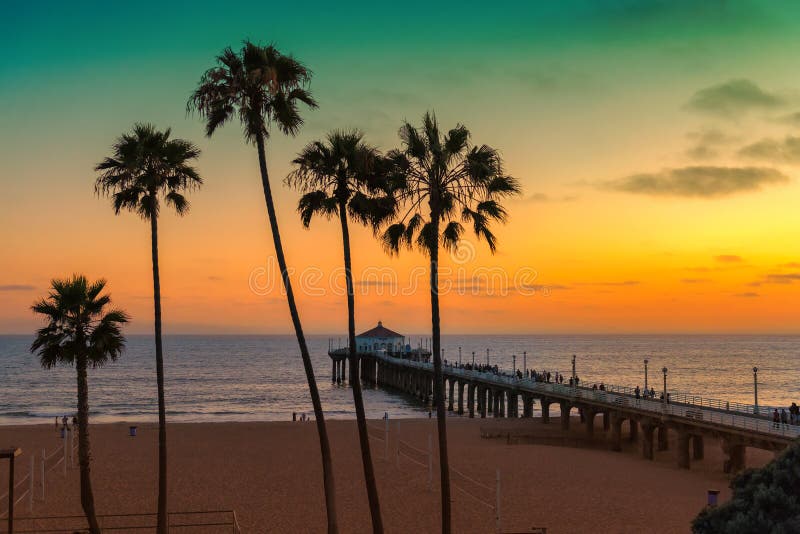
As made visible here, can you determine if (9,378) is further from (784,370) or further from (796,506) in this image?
(784,370)

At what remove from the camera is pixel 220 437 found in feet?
142

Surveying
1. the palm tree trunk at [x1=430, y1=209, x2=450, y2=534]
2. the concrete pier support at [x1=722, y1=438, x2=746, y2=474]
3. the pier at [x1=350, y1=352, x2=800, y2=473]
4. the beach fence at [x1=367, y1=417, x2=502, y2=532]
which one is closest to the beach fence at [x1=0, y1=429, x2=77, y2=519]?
the beach fence at [x1=367, y1=417, x2=502, y2=532]

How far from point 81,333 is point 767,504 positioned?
15.2 m

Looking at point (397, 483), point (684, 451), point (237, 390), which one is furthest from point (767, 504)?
point (237, 390)

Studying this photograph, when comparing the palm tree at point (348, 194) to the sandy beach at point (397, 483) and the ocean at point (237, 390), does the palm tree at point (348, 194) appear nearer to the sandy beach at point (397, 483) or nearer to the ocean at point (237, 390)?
the sandy beach at point (397, 483)

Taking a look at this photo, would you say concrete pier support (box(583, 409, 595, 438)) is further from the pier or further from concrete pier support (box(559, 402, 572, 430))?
concrete pier support (box(559, 402, 572, 430))

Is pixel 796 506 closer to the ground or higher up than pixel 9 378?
higher up

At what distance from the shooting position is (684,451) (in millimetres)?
33344

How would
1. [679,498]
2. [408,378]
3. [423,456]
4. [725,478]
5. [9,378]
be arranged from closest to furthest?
1. [679,498]
2. [725,478]
3. [423,456]
4. [408,378]
5. [9,378]

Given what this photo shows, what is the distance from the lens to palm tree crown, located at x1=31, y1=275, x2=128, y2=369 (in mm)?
18109

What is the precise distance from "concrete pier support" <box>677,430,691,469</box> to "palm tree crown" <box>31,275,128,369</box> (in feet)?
82.6

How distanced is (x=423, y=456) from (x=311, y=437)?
9.40 m

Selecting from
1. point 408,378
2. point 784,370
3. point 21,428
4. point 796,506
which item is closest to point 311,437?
point 21,428

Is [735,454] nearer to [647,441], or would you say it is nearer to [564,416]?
[647,441]
